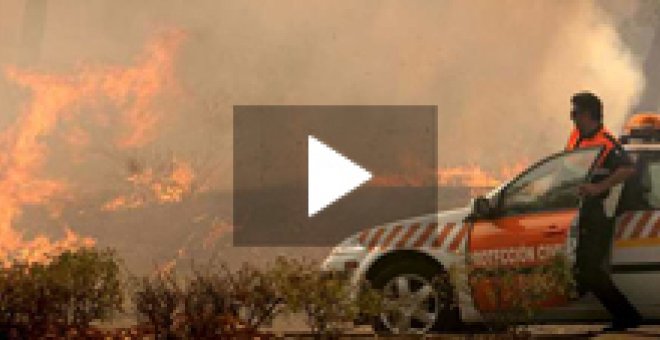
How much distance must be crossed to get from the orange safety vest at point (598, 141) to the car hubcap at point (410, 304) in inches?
69.1

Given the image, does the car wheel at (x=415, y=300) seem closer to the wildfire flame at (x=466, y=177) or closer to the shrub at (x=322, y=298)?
the shrub at (x=322, y=298)

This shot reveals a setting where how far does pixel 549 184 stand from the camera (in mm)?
9945

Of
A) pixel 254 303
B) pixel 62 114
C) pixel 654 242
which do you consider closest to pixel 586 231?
pixel 654 242

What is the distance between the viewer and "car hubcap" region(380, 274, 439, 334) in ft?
32.6

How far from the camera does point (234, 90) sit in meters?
42.0

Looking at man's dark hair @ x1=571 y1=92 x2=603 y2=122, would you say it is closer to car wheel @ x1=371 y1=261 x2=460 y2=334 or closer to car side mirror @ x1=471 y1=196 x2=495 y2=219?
car side mirror @ x1=471 y1=196 x2=495 y2=219

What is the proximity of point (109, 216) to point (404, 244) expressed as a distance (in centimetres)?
4152

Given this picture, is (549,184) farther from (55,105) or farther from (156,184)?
(156,184)

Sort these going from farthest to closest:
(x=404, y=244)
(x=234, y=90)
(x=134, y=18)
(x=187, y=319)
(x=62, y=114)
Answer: (x=234, y=90)
(x=134, y=18)
(x=62, y=114)
(x=404, y=244)
(x=187, y=319)

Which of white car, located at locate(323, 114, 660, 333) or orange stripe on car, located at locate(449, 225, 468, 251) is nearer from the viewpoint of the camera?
white car, located at locate(323, 114, 660, 333)

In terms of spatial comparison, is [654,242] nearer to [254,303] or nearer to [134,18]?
[254,303]

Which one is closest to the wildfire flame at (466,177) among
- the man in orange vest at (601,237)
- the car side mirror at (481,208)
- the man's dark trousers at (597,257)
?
the car side mirror at (481,208)
